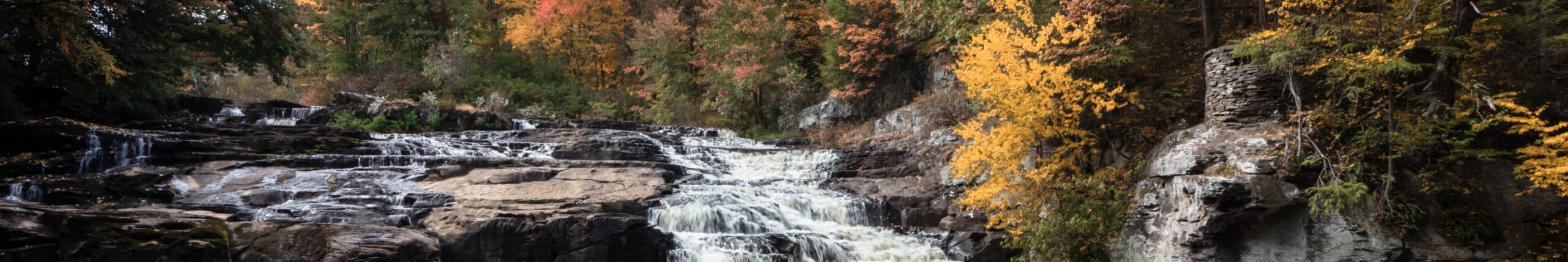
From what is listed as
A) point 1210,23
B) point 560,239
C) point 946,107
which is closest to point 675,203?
point 560,239

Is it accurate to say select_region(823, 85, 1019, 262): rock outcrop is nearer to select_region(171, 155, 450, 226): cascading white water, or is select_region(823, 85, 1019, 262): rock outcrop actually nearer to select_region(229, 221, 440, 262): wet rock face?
select_region(171, 155, 450, 226): cascading white water

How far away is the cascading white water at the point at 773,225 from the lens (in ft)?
32.2

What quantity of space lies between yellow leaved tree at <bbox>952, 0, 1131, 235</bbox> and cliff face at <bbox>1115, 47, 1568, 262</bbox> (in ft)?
3.61

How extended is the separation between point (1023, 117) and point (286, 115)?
18034 millimetres

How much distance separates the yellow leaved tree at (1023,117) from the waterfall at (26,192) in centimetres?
1177

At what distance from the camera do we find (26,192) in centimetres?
877

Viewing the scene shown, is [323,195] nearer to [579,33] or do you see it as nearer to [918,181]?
[918,181]

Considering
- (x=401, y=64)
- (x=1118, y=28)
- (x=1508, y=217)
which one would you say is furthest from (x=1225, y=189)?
(x=401, y=64)

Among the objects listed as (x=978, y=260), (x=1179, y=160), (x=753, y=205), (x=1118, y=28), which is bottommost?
(x=978, y=260)

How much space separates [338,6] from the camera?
2505 centimetres

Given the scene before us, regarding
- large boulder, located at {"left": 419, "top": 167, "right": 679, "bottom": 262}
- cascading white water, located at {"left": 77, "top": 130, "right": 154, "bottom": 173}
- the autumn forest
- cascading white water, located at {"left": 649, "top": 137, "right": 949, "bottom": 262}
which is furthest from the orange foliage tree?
large boulder, located at {"left": 419, "top": 167, "right": 679, "bottom": 262}

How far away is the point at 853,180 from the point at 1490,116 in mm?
8579

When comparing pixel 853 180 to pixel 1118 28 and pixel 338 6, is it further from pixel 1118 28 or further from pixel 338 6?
pixel 338 6

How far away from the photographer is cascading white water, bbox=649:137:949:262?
387 inches
